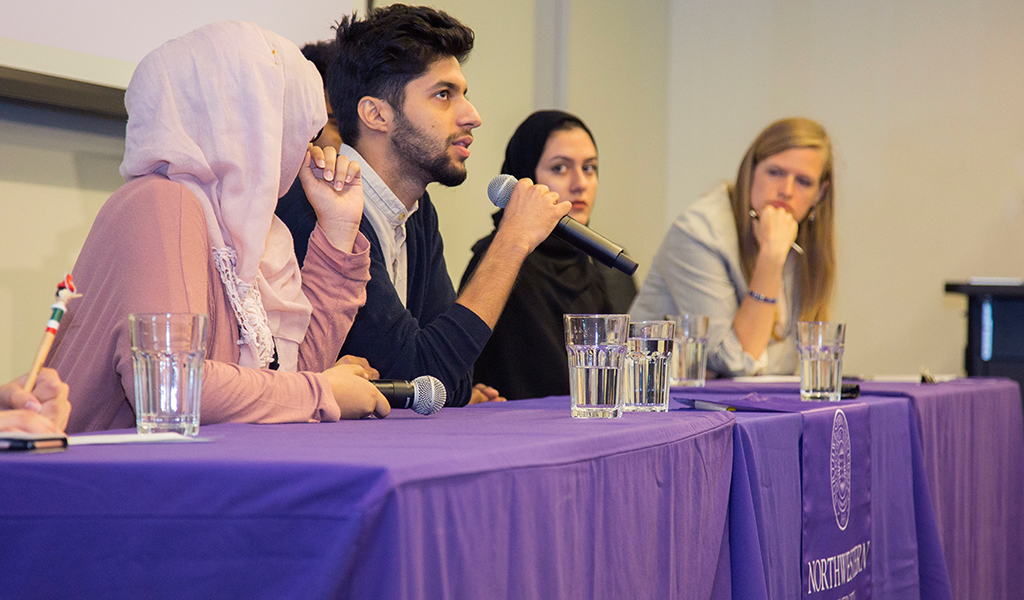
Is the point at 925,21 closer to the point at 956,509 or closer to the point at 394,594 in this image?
the point at 956,509

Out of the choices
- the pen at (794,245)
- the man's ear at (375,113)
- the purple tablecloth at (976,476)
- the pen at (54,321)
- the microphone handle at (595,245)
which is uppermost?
the man's ear at (375,113)

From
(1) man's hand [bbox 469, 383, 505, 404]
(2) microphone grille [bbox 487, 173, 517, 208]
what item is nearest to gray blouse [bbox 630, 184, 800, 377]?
(1) man's hand [bbox 469, 383, 505, 404]

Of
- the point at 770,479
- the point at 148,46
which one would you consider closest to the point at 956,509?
the point at 770,479

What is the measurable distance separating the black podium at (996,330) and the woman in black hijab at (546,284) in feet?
4.11

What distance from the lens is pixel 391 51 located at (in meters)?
1.82

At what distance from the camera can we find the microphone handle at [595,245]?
59.4 inches

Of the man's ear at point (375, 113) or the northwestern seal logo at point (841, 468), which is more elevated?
the man's ear at point (375, 113)

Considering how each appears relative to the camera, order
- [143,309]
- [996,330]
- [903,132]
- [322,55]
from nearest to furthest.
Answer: [143,309] → [322,55] → [996,330] → [903,132]

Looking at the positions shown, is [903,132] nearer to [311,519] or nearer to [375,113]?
[375,113]

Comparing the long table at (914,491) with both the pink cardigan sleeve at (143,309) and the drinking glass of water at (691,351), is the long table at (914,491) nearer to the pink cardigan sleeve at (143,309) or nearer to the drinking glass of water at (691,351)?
the drinking glass of water at (691,351)

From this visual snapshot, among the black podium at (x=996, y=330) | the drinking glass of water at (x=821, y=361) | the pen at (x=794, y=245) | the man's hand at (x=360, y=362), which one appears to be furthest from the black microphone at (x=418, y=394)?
the black podium at (x=996, y=330)

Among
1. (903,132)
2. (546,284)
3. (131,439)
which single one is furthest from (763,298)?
(903,132)

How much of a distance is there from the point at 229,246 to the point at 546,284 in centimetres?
149

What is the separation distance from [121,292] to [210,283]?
15cm
